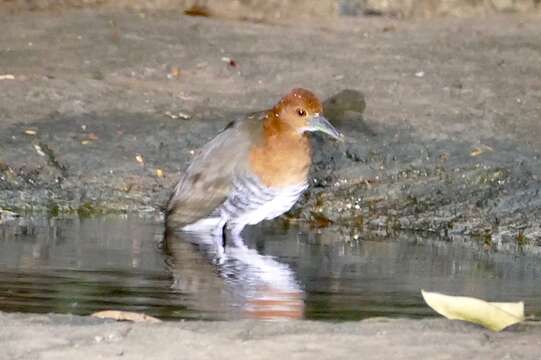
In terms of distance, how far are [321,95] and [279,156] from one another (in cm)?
210

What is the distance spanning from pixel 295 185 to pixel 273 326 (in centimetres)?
308

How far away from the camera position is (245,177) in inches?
332

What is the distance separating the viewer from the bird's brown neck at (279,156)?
8.43 metres

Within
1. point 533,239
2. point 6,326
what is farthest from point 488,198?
point 6,326

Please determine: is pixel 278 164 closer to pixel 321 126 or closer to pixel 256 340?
pixel 321 126

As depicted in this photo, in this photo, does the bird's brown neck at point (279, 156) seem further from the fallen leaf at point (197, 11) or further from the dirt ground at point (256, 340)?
the fallen leaf at point (197, 11)

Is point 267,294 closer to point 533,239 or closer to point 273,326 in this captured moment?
point 273,326

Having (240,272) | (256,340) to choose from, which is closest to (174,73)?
(240,272)

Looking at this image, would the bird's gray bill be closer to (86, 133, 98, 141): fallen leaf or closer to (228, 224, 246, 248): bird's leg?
(228, 224, 246, 248): bird's leg

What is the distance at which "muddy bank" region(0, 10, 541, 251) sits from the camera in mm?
8875

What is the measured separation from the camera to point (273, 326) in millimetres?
5398

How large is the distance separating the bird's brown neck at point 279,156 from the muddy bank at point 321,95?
1.59 feet

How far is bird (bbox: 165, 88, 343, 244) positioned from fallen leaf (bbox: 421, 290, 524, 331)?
9.10 ft

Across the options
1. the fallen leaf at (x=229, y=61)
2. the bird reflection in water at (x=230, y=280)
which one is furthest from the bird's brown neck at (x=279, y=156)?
the fallen leaf at (x=229, y=61)
